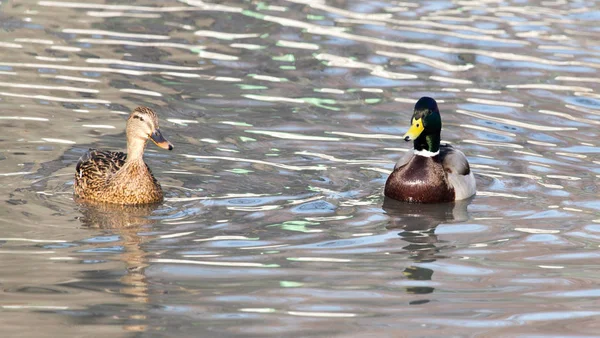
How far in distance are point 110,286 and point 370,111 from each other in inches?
270

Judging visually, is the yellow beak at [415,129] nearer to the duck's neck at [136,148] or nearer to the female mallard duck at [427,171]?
the female mallard duck at [427,171]

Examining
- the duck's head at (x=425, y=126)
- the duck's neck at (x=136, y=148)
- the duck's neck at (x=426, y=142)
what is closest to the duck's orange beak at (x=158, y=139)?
the duck's neck at (x=136, y=148)

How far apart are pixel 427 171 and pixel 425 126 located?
0.43 m

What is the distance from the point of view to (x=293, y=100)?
14.9 metres

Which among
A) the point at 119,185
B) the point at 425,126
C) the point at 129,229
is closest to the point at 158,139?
the point at 119,185

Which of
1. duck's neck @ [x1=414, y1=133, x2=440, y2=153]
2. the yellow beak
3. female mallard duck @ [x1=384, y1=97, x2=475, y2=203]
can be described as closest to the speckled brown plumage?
female mallard duck @ [x1=384, y1=97, x2=475, y2=203]

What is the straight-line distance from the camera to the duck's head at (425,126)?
11633 millimetres

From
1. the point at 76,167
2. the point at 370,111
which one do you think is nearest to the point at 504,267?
the point at 76,167

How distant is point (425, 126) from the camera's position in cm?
1170

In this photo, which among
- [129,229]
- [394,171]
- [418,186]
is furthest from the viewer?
[394,171]

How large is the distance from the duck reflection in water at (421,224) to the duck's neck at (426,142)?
1.98ft

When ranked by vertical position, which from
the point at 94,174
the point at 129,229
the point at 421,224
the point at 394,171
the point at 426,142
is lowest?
the point at 421,224

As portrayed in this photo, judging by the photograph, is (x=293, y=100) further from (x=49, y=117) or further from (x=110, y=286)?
(x=110, y=286)

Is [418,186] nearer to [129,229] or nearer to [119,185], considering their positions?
[119,185]
